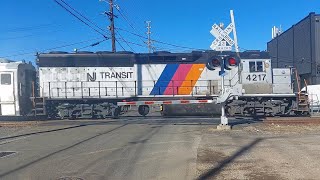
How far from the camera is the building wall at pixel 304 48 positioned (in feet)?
119

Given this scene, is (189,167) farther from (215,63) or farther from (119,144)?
(215,63)

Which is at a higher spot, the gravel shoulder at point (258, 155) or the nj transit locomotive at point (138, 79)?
the nj transit locomotive at point (138, 79)

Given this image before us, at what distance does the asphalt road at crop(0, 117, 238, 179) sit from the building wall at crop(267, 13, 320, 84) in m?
25.4

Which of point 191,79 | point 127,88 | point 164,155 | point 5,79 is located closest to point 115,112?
point 127,88

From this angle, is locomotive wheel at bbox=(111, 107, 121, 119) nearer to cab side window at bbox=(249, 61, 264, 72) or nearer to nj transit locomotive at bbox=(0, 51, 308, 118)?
nj transit locomotive at bbox=(0, 51, 308, 118)

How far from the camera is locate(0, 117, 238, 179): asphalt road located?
7.31 meters

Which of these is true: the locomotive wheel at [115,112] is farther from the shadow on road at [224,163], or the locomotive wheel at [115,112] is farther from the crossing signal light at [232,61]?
the shadow on road at [224,163]

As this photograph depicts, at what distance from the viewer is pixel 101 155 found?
919 centimetres

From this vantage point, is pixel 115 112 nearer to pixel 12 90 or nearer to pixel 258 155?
pixel 12 90

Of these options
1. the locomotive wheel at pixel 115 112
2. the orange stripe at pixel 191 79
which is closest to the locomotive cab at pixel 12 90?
the locomotive wheel at pixel 115 112

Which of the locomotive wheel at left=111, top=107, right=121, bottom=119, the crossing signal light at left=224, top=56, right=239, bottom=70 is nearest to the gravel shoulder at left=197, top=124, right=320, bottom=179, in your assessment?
the crossing signal light at left=224, top=56, right=239, bottom=70

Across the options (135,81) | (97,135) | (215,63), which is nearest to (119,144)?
(97,135)

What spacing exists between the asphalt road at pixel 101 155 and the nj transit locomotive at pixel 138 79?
7.37 meters

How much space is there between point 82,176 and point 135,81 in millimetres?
14668
